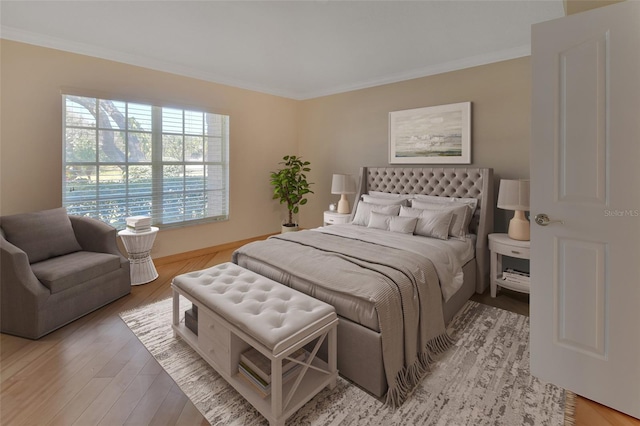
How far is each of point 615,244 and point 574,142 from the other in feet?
1.92

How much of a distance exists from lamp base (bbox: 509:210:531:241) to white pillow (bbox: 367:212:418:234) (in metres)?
0.94

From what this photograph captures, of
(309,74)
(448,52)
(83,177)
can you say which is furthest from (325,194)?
(83,177)

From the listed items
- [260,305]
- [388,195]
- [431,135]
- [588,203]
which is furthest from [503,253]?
[260,305]

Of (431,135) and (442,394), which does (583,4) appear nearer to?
(431,135)

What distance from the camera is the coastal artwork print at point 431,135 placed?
12.4 feet

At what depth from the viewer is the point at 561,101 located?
176 centimetres

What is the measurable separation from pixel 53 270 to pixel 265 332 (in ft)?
7.02

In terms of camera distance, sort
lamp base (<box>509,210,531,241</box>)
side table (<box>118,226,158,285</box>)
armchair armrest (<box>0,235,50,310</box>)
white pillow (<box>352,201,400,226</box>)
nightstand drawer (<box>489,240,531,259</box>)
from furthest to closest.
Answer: white pillow (<box>352,201,400,226</box>) < side table (<box>118,226,158,285</box>) < lamp base (<box>509,210,531,241</box>) < nightstand drawer (<box>489,240,531,259</box>) < armchair armrest (<box>0,235,50,310</box>)

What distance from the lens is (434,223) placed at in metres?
3.21

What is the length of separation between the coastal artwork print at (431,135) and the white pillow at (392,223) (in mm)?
1116

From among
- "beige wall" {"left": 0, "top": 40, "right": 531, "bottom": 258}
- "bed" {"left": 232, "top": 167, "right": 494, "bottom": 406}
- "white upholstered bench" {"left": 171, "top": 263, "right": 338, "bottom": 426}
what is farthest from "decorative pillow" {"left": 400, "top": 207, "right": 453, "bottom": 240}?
"white upholstered bench" {"left": 171, "top": 263, "right": 338, "bottom": 426}

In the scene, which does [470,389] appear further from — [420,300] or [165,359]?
[165,359]

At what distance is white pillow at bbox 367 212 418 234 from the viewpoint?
332cm

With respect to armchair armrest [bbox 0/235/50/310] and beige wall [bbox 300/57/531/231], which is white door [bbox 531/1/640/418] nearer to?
beige wall [bbox 300/57/531/231]
